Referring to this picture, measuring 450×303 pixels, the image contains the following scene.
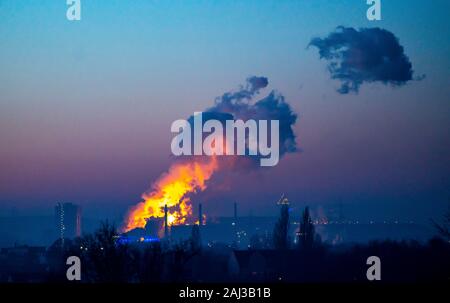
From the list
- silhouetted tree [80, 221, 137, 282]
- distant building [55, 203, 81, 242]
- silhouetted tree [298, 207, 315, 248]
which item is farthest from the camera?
distant building [55, 203, 81, 242]

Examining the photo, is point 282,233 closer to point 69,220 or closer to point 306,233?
point 306,233

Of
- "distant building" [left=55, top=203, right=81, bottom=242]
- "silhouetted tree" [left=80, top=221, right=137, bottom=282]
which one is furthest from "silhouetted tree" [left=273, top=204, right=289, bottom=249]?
"distant building" [left=55, top=203, right=81, bottom=242]

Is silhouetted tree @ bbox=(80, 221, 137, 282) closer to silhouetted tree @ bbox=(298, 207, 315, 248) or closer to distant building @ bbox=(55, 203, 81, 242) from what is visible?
silhouetted tree @ bbox=(298, 207, 315, 248)

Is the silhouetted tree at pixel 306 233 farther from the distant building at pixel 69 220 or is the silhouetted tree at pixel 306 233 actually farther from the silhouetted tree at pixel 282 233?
the distant building at pixel 69 220

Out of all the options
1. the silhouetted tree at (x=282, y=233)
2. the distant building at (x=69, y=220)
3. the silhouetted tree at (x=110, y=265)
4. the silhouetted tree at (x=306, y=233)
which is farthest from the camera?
the distant building at (x=69, y=220)

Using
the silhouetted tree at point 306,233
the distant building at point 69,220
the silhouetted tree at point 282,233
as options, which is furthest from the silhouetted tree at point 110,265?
the distant building at point 69,220

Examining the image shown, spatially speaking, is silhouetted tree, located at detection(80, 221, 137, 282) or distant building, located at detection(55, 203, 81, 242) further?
distant building, located at detection(55, 203, 81, 242)
